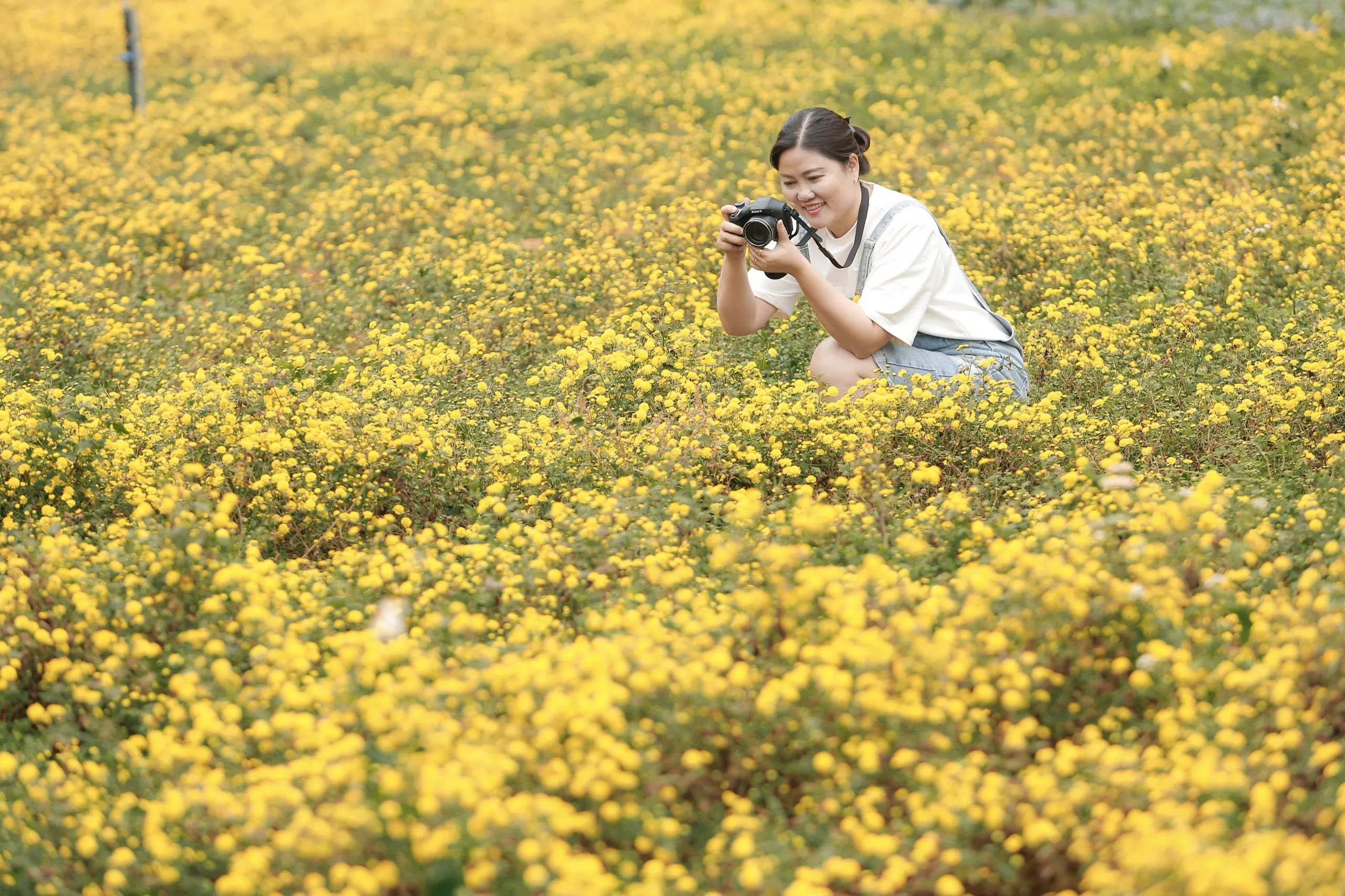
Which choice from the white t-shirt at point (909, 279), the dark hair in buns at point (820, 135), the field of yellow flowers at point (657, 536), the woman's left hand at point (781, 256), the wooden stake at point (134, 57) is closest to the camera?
the field of yellow flowers at point (657, 536)

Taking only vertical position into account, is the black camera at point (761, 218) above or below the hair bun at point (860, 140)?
below

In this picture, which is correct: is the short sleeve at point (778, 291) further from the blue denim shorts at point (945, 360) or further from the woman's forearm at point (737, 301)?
the blue denim shorts at point (945, 360)

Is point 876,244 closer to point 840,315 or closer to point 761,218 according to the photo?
point 840,315

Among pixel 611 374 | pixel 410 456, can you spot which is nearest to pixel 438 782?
pixel 410 456

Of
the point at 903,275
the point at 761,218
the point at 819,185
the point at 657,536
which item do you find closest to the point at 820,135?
the point at 819,185

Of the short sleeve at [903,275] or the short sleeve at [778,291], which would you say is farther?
the short sleeve at [778,291]

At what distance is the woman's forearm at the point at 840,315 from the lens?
15.2 feet

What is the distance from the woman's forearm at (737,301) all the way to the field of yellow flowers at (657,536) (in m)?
0.27

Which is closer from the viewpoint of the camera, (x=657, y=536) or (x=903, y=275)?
(x=657, y=536)

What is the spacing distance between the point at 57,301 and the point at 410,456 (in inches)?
113

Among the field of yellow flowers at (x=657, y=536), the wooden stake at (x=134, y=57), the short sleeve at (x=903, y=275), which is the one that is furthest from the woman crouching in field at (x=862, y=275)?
the wooden stake at (x=134, y=57)

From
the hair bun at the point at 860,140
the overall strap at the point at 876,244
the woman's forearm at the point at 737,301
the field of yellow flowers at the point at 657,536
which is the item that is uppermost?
the hair bun at the point at 860,140

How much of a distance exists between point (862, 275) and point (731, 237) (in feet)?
2.10

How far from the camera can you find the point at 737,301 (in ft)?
16.9
